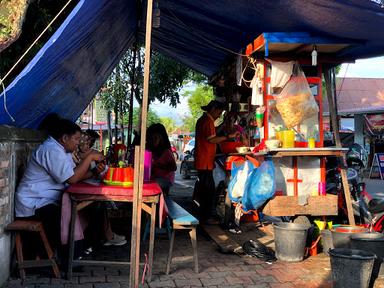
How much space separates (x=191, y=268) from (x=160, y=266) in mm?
349

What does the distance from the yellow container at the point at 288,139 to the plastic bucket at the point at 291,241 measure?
1.15 metres

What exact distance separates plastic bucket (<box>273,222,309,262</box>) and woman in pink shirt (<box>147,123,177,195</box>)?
203 cm

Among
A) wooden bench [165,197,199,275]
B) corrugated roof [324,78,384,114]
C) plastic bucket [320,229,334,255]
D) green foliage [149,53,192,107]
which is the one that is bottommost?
plastic bucket [320,229,334,255]

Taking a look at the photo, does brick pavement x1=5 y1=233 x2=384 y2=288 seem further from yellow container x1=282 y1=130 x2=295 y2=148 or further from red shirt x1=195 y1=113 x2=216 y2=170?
red shirt x1=195 y1=113 x2=216 y2=170

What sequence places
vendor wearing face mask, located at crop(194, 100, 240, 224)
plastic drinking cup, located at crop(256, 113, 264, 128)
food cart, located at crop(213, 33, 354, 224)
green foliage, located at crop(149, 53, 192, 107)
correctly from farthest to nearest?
green foliage, located at crop(149, 53, 192, 107) < vendor wearing face mask, located at crop(194, 100, 240, 224) < plastic drinking cup, located at crop(256, 113, 264, 128) < food cart, located at crop(213, 33, 354, 224)

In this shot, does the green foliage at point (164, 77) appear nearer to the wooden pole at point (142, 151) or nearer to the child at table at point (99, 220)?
the child at table at point (99, 220)

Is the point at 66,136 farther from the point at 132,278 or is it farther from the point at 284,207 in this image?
the point at 284,207

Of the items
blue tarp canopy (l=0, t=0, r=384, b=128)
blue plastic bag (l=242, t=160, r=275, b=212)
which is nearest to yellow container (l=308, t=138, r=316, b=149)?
blue plastic bag (l=242, t=160, r=275, b=212)

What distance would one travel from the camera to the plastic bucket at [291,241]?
4984mm

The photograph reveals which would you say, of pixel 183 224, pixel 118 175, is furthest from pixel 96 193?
pixel 183 224

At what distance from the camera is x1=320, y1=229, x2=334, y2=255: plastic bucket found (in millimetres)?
5277

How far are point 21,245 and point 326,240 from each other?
11.5 ft

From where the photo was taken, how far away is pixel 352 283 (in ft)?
12.8

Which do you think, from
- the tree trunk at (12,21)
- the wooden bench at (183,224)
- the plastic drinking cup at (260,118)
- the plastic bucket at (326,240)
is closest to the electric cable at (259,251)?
the plastic bucket at (326,240)
